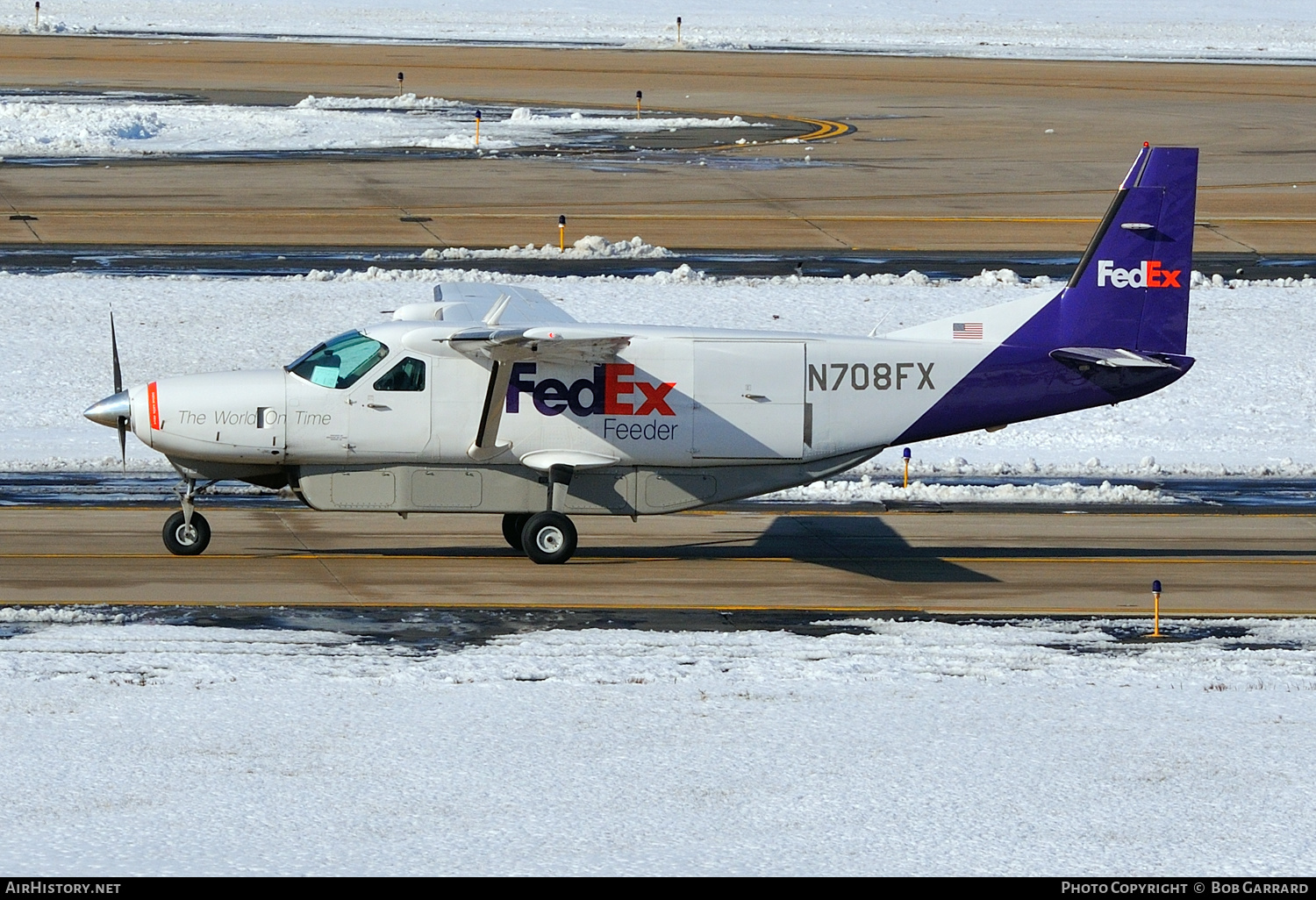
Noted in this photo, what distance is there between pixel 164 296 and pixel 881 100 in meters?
37.2

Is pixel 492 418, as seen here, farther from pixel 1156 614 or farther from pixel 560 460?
pixel 1156 614

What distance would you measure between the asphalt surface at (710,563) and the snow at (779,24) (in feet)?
209

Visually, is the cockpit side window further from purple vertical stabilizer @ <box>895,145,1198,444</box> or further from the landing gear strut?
purple vertical stabilizer @ <box>895,145,1198,444</box>

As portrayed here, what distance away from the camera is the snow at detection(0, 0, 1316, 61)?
89875mm

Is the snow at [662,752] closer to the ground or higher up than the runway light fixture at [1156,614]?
closer to the ground

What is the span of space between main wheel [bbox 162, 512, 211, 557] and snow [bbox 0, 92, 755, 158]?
31.6 m

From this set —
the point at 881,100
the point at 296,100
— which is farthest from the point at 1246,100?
the point at 296,100

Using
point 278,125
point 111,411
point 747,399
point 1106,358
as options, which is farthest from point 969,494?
point 278,125

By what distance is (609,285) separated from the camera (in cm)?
3569

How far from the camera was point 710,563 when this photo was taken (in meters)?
22.3

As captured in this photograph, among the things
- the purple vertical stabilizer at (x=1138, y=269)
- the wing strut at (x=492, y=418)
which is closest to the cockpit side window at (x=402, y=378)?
the wing strut at (x=492, y=418)

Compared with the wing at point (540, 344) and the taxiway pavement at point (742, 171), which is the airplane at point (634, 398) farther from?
the taxiway pavement at point (742, 171)

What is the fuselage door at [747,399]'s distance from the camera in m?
21.5

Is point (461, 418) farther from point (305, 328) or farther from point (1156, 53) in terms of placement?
point (1156, 53)
